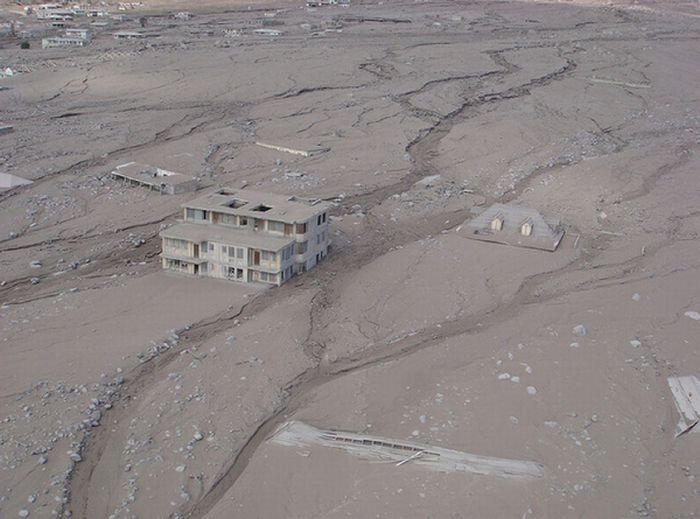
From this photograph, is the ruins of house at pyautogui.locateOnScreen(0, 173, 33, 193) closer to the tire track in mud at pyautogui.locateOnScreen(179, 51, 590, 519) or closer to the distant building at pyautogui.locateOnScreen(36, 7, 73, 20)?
the tire track in mud at pyautogui.locateOnScreen(179, 51, 590, 519)

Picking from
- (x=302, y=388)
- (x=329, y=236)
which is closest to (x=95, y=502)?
(x=302, y=388)

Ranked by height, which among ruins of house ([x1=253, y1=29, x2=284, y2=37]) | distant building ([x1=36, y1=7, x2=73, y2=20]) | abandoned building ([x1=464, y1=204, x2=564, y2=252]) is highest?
abandoned building ([x1=464, y1=204, x2=564, y2=252])

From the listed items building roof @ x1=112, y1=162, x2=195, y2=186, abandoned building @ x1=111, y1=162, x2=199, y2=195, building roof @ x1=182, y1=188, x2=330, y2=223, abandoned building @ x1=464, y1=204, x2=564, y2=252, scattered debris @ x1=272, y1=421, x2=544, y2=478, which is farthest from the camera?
building roof @ x1=112, y1=162, x2=195, y2=186

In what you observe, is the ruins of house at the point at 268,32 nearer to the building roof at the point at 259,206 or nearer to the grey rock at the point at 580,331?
the building roof at the point at 259,206

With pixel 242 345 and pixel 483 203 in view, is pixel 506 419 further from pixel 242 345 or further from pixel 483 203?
pixel 483 203

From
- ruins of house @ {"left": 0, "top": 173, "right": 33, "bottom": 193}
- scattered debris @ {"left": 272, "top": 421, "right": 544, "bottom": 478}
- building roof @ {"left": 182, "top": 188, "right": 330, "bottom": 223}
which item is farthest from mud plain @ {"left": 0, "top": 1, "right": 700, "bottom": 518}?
building roof @ {"left": 182, "top": 188, "right": 330, "bottom": 223}

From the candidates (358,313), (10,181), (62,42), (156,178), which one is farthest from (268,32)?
(358,313)

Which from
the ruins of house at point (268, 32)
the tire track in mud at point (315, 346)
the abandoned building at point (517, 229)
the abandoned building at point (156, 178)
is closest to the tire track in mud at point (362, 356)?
the tire track in mud at point (315, 346)
